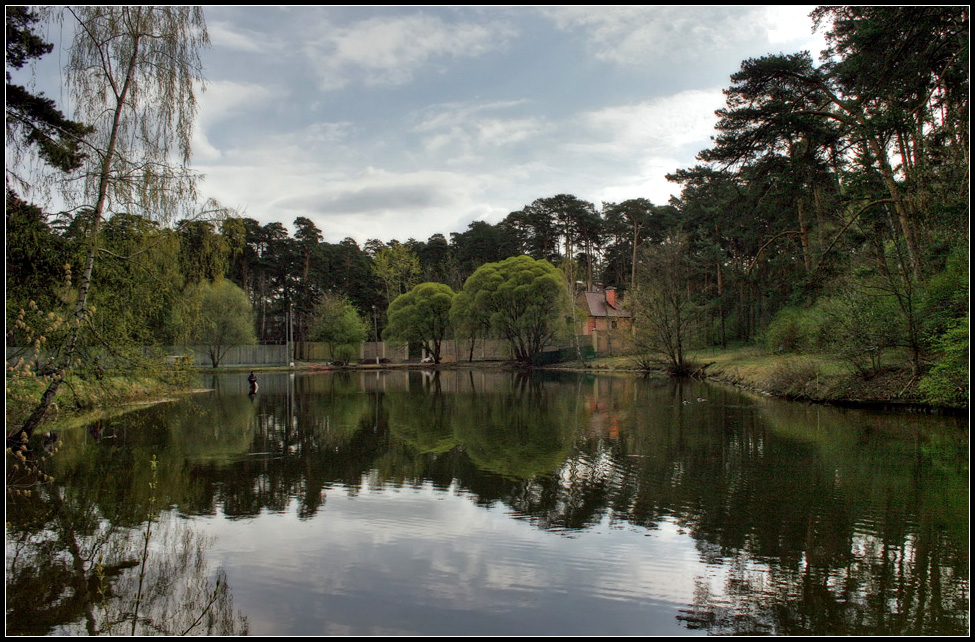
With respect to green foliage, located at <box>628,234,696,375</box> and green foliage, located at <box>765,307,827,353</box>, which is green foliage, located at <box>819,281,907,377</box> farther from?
green foliage, located at <box>628,234,696,375</box>

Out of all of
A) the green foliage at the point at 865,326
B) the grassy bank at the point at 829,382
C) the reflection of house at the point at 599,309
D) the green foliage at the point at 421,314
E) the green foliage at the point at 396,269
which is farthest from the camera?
the green foliage at the point at 396,269

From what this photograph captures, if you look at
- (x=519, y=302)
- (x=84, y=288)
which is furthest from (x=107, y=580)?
(x=519, y=302)

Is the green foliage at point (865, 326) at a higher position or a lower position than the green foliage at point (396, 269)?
lower

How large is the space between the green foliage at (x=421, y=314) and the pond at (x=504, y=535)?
117 ft

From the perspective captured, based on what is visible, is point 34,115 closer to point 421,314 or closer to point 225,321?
point 225,321

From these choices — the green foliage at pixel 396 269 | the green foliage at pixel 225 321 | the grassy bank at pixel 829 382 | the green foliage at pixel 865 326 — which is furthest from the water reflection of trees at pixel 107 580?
the green foliage at pixel 396 269

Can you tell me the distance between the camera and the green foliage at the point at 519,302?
138 ft

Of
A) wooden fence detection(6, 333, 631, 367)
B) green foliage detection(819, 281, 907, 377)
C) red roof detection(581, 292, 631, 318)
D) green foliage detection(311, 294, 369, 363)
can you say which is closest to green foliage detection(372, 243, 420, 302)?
wooden fence detection(6, 333, 631, 367)

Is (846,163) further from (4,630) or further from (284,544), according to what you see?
(4,630)

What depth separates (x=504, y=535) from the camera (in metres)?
6.40

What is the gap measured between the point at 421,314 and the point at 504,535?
139 feet

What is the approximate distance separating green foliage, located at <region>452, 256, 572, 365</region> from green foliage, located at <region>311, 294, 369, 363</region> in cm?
932

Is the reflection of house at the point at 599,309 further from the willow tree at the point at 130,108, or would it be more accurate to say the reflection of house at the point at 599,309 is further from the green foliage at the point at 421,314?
the willow tree at the point at 130,108

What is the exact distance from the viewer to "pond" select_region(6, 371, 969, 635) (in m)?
4.50
